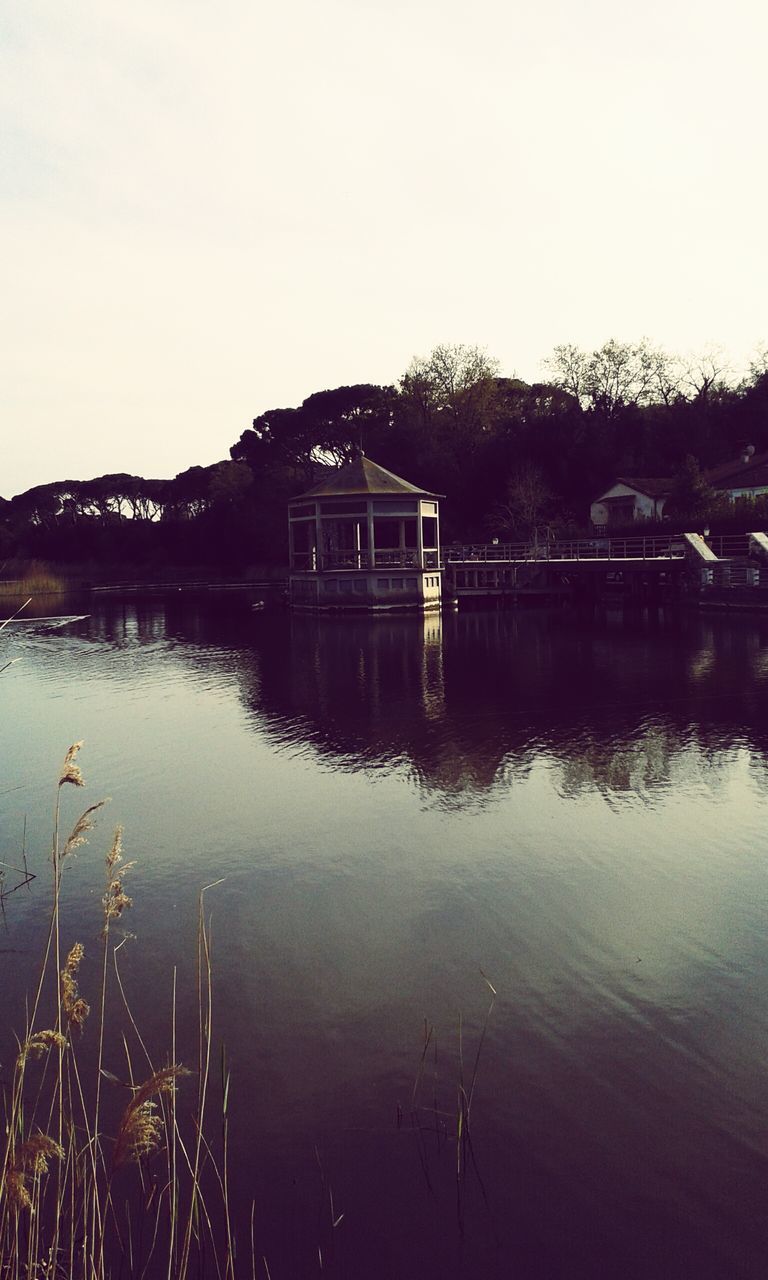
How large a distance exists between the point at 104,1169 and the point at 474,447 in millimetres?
68508

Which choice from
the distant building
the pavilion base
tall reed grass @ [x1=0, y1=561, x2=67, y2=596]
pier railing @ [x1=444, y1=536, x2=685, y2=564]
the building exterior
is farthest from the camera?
tall reed grass @ [x1=0, y1=561, x2=67, y2=596]

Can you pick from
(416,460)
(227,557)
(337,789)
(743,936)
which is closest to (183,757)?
(337,789)

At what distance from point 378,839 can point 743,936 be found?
15.1 feet

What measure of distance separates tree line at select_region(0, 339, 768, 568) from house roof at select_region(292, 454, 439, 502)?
47.5ft

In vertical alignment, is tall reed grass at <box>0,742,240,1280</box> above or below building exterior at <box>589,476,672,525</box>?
below

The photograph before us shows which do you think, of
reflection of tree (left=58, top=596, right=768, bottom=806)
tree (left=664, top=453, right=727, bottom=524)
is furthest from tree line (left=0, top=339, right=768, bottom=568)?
reflection of tree (left=58, top=596, right=768, bottom=806)

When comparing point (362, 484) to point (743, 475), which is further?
point (743, 475)

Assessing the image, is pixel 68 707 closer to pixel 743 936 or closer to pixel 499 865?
pixel 499 865

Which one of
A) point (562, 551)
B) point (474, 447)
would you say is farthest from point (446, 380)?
point (562, 551)

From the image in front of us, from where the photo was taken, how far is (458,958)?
7883 mm

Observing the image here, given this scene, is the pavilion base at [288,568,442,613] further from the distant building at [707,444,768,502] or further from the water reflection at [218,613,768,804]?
the distant building at [707,444,768,502]

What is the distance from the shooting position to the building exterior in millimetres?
57031

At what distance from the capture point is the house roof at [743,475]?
54031 mm

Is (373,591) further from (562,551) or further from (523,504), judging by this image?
(523,504)
